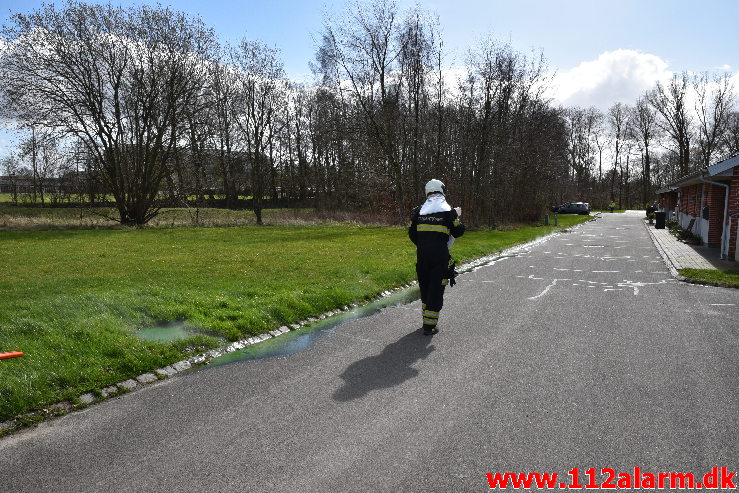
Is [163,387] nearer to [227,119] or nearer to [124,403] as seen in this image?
[124,403]

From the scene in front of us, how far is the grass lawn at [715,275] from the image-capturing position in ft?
36.4

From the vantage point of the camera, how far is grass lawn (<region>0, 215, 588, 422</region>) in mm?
5383

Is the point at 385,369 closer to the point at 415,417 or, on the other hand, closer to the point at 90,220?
the point at 415,417

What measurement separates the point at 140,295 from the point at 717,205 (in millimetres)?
19908

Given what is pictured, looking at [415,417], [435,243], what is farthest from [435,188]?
[415,417]

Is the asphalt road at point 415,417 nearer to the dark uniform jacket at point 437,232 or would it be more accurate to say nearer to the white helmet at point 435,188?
the dark uniform jacket at point 437,232

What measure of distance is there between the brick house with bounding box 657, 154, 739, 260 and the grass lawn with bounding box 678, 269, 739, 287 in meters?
2.22

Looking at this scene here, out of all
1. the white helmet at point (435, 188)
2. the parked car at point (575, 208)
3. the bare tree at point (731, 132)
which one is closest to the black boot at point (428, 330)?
the white helmet at point (435, 188)

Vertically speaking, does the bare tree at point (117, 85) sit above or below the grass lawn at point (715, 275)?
above

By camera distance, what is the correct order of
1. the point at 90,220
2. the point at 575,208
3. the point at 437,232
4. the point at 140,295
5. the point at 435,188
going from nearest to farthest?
1. the point at 437,232
2. the point at 435,188
3. the point at 140,295
4. the point at 90,220
5. the point at 575,208

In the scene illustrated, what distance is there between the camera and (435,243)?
7.01 m

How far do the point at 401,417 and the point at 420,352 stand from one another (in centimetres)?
198

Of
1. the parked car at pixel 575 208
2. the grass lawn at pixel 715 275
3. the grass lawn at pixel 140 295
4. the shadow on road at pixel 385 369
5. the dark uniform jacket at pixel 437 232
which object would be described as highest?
the dark uniform jacket at pixel 437 232

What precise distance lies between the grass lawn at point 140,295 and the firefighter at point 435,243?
7.31 feet
